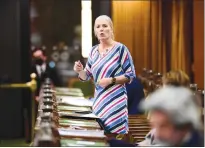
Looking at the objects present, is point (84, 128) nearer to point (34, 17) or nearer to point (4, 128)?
point (4, 128)

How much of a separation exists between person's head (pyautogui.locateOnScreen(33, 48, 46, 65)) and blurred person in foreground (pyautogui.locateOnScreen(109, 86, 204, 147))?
162 inches

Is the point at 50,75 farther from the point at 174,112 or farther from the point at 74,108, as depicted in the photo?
the point at 174,112

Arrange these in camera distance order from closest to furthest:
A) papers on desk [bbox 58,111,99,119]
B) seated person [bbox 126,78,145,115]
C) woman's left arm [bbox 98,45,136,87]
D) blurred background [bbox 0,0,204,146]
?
woman's left arm [bbox 98,45,136,87] < papers on desk [bbox 58,111,99,119] < seated person [bbox 126,78,145,115] < blurred background [bbox 0,0,204,146]

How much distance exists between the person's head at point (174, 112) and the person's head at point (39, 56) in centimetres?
414

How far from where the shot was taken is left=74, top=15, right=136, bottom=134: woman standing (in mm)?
2014

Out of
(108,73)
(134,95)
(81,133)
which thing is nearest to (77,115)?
(108,73)

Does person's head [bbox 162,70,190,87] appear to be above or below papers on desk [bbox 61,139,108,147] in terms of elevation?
above

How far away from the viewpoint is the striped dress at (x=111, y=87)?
2.07 metres

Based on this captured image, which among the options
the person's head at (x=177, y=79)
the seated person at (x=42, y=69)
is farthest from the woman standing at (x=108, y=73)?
the seated person at (x=42, y=69)

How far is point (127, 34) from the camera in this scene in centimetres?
535

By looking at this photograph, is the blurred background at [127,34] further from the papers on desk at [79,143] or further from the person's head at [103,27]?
the papers on desk at [79,143]

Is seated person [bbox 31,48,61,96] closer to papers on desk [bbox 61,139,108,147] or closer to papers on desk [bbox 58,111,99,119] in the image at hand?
papers on desk [bbox 58,111,99,119]

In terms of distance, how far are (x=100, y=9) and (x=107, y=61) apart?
308 centimetres

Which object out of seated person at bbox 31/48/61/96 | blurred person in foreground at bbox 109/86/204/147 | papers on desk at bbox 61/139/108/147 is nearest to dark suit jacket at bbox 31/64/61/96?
seated person at bbox 31/48/61/96
